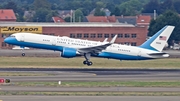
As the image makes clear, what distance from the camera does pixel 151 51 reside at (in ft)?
249

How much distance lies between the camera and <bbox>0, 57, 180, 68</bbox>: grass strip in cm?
7569

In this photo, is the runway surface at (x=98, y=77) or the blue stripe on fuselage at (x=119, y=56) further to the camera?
the blue stripe on fuselage at (x=119, y=56)

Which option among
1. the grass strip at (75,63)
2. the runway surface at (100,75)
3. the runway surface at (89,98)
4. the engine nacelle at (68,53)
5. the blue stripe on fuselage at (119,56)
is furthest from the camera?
the blue stripe on fuselage at (119,56)

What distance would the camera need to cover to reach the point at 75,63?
78.2 metres

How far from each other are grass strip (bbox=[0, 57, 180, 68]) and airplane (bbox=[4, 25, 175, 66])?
3.90ft

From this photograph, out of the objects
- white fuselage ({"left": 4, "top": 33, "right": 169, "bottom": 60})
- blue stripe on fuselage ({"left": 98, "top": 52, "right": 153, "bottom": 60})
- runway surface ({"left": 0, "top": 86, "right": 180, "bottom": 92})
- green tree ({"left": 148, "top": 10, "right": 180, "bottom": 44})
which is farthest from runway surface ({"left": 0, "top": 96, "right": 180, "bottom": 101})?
green tree ({"left": 148, "top": 10, "right": 180, "bottom": 44})

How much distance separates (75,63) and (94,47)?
4119 millimetres

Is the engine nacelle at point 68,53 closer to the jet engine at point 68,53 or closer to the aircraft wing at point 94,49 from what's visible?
the jet engine at point 68,53

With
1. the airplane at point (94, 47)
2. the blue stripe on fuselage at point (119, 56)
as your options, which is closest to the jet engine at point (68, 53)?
the airplane at point (94, 47)

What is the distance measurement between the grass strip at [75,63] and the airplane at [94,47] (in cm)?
119

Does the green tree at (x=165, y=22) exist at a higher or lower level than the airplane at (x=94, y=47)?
lower

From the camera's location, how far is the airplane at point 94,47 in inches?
2963

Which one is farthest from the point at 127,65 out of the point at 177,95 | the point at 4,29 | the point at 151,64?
the point at 4,29

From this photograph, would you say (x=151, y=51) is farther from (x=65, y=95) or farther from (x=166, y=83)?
(x=65, y=95)
